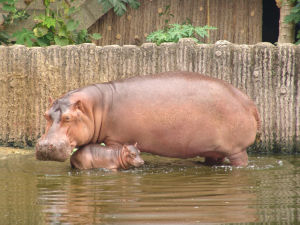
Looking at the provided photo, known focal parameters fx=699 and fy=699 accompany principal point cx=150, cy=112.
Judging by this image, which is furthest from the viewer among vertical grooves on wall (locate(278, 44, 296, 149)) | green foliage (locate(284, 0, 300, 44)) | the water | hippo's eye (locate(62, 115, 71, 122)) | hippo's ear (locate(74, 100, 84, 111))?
green foliage (locate(284, 0, 300, 44))

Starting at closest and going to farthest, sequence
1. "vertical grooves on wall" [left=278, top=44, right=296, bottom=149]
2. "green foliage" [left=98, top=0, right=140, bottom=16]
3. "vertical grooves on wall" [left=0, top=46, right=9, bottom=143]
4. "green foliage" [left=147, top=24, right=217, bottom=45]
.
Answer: "vertical grooves on wall" [left=278, top=44, right=296, bottom=149]
"vertical grooves on wall" [left=0, top=46, right=9, bottom=143]
"green foliage" [left=147, top=24, right=217, bottom=45]
"green foliage" [left=98, top=0, right=140, bottom=16]

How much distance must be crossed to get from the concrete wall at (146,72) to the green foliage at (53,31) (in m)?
1.37

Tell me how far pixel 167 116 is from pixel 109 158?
2.17 feet

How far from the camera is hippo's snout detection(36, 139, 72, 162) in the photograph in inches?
236

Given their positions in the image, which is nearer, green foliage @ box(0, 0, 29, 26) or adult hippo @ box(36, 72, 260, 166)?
adult hippo @ box(36, 72, 260, 166)

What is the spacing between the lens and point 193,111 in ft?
21.2

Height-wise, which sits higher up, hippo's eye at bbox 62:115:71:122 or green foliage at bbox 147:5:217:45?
green foliage at bbox 147:5:217:45

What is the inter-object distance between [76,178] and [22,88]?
237 centimetres

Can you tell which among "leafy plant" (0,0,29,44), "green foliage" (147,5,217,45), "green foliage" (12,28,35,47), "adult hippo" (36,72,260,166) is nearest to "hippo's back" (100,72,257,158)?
"adult hippo" (36,72,260,166)

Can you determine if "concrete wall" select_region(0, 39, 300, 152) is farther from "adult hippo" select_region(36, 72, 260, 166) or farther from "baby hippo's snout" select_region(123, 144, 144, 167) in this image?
"baby hippo's snout" select_region(123, 144, 144, 167)

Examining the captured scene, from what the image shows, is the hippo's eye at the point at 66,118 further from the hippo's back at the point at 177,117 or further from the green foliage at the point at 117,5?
the green foliage at the point at 117,5

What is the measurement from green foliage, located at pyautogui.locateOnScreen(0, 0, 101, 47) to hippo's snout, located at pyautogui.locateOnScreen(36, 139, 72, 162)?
3465 mm

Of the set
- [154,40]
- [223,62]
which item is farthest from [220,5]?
[223,62]

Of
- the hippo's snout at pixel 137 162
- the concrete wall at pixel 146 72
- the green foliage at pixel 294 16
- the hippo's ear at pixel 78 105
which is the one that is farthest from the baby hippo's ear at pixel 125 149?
the green foliage at pixel 294 16
